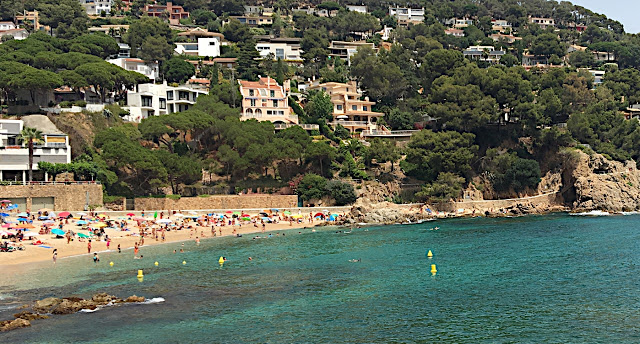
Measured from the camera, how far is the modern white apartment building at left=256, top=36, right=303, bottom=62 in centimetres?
12269

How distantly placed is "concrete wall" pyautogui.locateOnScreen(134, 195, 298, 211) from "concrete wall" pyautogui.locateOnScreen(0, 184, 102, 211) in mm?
4321

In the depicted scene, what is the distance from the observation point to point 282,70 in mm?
105625

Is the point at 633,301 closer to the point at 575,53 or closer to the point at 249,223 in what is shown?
the point at 249,223

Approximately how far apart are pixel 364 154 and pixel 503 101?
59.4ft

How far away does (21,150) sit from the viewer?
64.9 meters

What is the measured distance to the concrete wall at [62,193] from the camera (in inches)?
2387

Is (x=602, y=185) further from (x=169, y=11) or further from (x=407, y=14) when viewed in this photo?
(x=169, y=11)

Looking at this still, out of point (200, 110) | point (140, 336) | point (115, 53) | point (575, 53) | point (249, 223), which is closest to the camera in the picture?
point (140, 336)

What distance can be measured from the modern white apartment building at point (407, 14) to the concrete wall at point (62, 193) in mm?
119036

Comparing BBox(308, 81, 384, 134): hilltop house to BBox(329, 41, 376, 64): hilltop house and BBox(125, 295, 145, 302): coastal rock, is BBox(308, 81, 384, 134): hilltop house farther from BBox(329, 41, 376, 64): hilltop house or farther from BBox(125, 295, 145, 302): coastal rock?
BBox(125, 295, 145, 302): coastal rock

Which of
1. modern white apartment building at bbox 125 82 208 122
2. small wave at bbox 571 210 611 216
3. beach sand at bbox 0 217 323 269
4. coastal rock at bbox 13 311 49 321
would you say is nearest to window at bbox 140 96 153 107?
modern white apartment building at bbox 125 82 208 122

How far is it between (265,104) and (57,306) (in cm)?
5879

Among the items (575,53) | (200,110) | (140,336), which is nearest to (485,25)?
(575,53)

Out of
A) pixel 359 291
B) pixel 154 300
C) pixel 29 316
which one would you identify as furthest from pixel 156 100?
pixel 29 316
